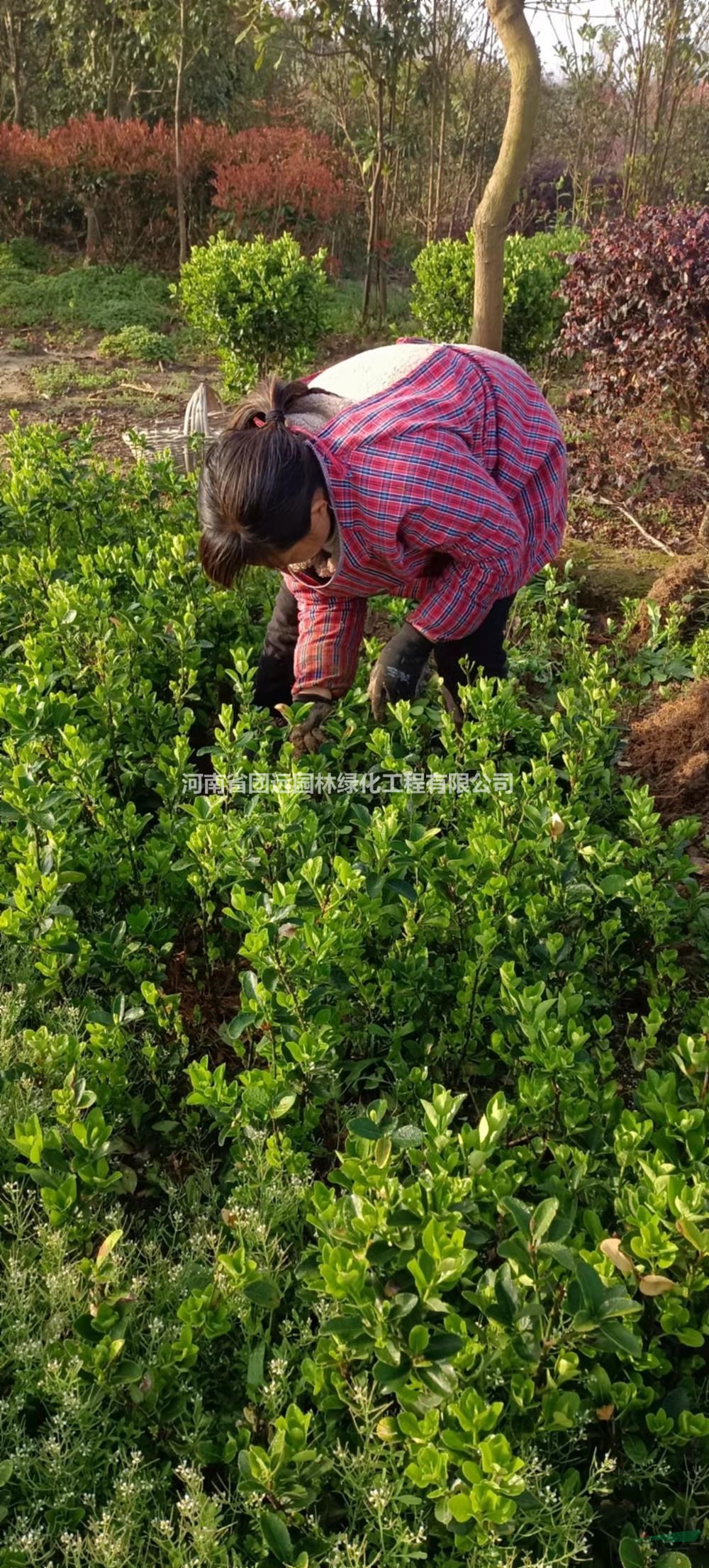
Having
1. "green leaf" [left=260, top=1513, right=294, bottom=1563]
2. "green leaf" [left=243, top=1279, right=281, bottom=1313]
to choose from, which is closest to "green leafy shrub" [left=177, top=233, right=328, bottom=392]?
"green leaf" [left=243, top=1279, right=281, bottom=1313]

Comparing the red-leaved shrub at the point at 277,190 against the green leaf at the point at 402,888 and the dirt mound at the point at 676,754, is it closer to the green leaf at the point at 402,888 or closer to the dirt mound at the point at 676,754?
the dirt mound at the point at 676,754

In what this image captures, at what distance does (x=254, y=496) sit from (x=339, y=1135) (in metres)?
1.23

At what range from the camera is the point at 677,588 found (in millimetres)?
4219

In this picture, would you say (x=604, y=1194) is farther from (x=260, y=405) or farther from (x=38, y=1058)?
(x=260, y=405)

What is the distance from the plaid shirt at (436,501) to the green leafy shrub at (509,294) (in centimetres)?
514

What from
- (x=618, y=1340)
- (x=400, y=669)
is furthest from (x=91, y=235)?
(x=618, y=1340)

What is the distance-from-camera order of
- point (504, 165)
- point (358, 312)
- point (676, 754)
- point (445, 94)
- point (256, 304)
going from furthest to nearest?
point (358, 312) → point (445, 94) → point (256, 304) → point (504, 165) → point (676, 754)

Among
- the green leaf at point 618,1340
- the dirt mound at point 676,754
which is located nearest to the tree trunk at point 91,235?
the dirt mound at point 676,754

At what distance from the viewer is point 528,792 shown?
232 cm

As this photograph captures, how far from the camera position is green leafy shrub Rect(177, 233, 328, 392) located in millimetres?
6832

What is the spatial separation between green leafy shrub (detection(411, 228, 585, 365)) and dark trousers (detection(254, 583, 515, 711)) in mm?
5176

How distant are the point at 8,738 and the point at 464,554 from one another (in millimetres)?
1098

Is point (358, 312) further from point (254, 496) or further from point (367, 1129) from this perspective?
point (367, 1129)

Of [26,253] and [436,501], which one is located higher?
[26,253]
